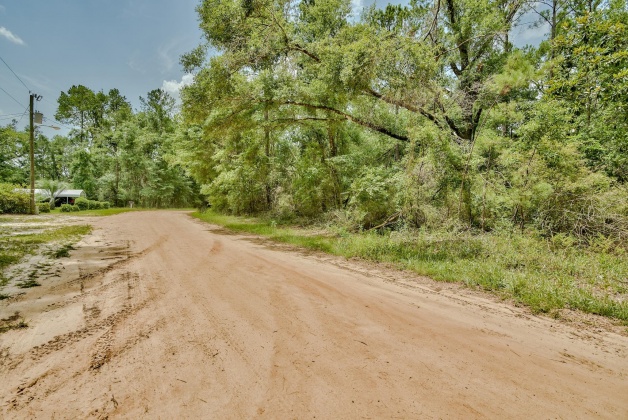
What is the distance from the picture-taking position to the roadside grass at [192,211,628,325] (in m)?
Result: 4.38

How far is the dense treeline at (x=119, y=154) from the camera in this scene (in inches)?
1538

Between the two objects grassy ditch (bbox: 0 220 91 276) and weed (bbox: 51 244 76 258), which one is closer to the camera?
grassy ditch (bbox: 0 220 91 276)

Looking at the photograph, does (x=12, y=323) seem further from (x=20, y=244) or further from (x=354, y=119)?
(x=354, y=119)

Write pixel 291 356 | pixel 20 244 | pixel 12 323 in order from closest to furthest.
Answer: pixel 291 356 → pixel 12 323 → pixel 20 244

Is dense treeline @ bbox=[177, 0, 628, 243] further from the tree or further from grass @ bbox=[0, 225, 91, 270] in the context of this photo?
the tree

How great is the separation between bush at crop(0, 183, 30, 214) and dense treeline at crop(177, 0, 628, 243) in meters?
17.6

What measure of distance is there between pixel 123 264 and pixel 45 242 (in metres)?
4.22

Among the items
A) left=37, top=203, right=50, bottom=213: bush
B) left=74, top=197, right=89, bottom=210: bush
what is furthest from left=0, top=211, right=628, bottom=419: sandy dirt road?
left=74, top=197, right=89, bottom=210: bush

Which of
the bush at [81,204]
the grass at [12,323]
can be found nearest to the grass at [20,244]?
the grass at [12,323]

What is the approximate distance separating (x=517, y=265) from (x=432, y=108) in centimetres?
557

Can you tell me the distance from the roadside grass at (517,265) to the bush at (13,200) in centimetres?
2404


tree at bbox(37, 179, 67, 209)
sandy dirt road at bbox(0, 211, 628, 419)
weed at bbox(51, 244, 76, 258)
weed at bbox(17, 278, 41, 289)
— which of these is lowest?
sandy dirt road at bbox(0, 211, 628, 419)

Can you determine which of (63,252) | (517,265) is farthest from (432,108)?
(63,252)

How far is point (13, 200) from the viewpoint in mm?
20266
